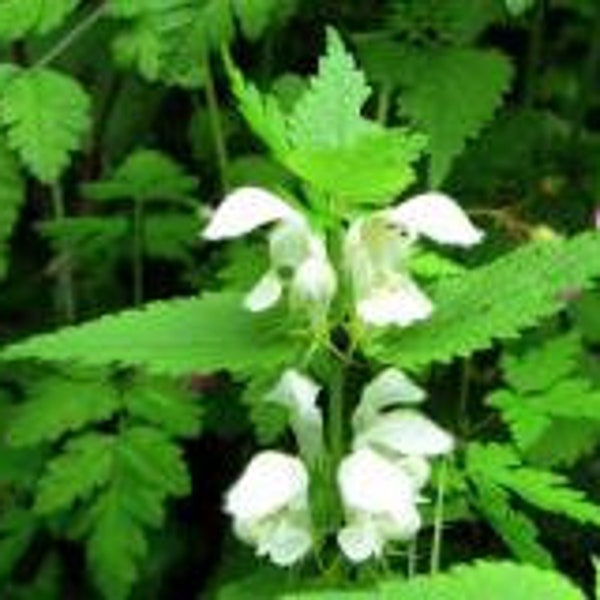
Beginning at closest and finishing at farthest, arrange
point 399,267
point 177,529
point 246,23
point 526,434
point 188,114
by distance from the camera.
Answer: point 399,267, point 526,434, point 246,23, point 177,529, point 188,114

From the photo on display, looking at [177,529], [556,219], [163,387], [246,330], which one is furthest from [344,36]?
[246,330]

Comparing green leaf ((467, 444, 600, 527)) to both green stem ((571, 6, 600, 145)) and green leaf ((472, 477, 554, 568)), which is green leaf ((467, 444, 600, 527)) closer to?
green leaf ((472, 477, 554, 568))

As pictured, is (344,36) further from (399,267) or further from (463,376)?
(399,267)

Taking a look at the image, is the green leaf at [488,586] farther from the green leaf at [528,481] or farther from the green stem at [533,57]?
the green stem at [533,57]

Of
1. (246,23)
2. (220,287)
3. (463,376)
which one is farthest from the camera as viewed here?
(220,287)

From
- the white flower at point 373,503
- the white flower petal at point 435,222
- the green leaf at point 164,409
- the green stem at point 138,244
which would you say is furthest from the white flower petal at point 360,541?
the green stem at point 138,244

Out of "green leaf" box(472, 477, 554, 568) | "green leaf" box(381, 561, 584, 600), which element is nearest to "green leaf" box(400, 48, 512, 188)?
"green leaf" box(472, 477, 554, 568)

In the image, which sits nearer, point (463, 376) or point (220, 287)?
point (463, 376)
